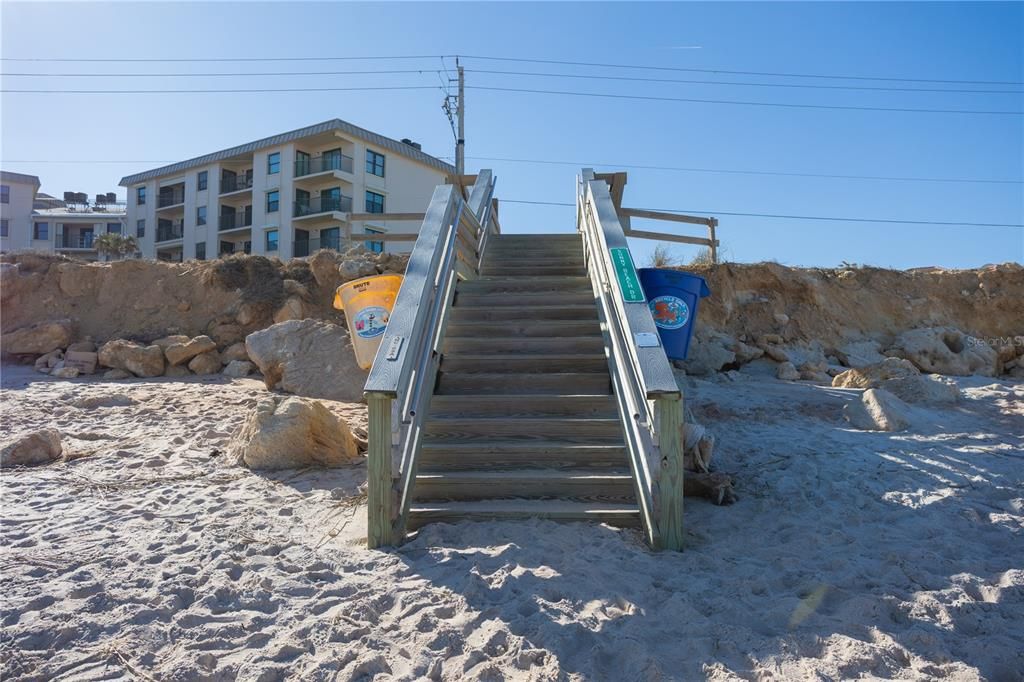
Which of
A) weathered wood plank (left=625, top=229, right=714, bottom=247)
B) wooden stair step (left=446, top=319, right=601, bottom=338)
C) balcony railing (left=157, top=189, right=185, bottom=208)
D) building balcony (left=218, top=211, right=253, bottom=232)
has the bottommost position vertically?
wooden stair step (left=446, top=319, right=601, bottom=338)

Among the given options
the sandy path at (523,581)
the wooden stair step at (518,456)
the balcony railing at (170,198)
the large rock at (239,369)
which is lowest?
the sandy path at (523,581)

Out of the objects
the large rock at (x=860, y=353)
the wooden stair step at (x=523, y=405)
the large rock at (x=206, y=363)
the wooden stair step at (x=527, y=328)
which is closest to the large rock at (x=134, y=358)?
the large rock at (x=206, y=363)

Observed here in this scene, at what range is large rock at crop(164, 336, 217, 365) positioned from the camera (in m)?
8.87

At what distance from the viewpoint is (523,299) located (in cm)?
621

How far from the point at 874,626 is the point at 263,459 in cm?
441

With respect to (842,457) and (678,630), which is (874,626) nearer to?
(678,630)

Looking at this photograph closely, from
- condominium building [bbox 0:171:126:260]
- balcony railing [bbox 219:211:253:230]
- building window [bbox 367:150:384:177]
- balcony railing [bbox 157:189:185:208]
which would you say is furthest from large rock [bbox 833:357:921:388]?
condominium building [bbox 0:171:126:260]

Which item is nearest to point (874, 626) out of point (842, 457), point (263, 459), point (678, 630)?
point (678, 630)

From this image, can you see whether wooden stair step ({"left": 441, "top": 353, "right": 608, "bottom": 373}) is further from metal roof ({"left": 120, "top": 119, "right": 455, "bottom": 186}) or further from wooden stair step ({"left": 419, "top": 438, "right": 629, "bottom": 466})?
metal roof ({"left": 120, "top": 119, "right": 455, "bottom": 186})

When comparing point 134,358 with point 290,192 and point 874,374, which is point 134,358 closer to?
point 874,374

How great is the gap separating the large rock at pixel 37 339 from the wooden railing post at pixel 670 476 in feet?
32.5

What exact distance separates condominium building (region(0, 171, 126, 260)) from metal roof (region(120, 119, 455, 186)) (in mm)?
4307

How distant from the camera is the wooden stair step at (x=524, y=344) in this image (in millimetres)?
5426

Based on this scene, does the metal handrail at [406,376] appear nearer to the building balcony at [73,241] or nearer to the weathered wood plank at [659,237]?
the weathered wood plank at [659,237]
